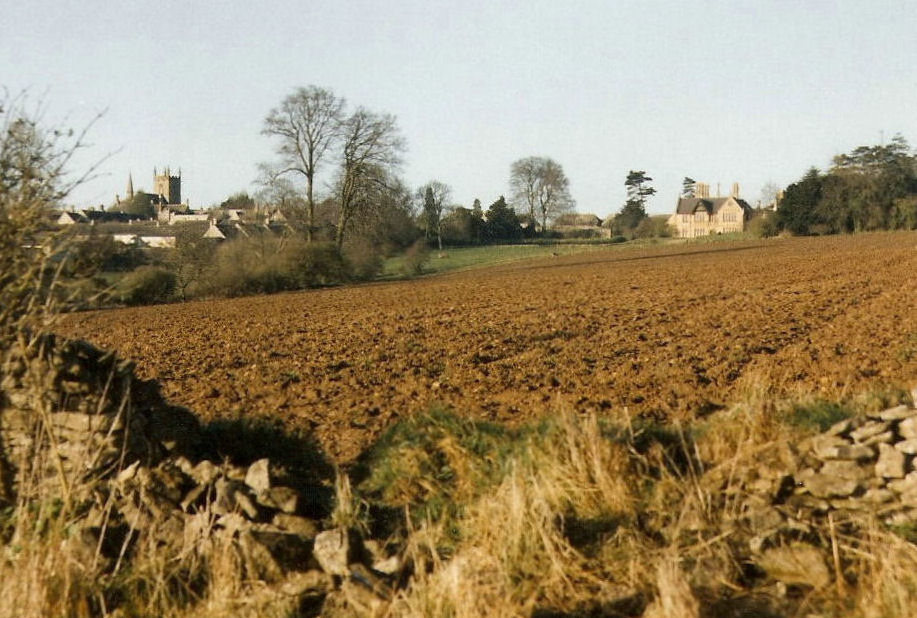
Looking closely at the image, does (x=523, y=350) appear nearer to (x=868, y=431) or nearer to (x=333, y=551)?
(x=868, y=431)

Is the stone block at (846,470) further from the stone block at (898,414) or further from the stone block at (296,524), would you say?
the stone block at (296,524)

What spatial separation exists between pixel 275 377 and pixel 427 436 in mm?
5701

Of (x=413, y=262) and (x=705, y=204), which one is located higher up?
(x=705, y=204)

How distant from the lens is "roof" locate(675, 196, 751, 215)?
125m

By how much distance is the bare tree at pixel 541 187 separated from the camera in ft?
364

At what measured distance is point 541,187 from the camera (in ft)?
367

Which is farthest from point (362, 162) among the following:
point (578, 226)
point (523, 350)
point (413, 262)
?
point (578, 226)

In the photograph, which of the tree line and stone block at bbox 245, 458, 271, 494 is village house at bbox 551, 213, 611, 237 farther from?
stone block at bbox 245, 458, 271, 494

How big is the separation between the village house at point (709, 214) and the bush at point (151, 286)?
9721 cm

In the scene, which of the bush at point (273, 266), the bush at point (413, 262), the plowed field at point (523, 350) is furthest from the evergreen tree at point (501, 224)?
the plowed field at point (523, 350)

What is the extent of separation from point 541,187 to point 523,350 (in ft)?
325

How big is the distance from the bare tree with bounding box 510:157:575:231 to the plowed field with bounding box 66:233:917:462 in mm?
83081

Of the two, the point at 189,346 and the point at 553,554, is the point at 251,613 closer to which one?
the point at 553,554

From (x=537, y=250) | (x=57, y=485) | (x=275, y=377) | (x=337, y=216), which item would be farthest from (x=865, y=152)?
(x=57, y=485)
